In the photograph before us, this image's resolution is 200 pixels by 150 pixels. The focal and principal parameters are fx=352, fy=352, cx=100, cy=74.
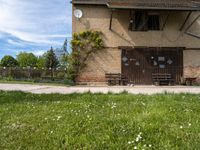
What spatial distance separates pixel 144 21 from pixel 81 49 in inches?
196

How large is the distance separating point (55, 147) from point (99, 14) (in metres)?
20.5

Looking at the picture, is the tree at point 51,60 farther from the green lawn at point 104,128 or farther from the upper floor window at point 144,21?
the green lawn at point 104,128

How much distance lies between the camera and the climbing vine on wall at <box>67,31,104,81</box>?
976 inches

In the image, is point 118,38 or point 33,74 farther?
point 33,74

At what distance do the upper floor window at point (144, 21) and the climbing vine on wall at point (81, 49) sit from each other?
2.66 m

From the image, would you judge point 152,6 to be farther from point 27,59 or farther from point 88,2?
point 27,59

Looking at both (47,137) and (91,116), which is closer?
(47,137)

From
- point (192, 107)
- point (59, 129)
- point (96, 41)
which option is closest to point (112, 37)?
point (96, 41)

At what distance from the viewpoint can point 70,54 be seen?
82.4ft

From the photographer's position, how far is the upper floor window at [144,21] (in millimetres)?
25391

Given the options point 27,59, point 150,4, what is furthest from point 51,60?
point 27,59

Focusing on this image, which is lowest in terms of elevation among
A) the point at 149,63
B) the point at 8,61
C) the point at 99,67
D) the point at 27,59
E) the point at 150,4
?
the point at 99,67

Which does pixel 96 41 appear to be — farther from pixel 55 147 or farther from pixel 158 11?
pixel 55 147

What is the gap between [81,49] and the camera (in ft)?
82.2
